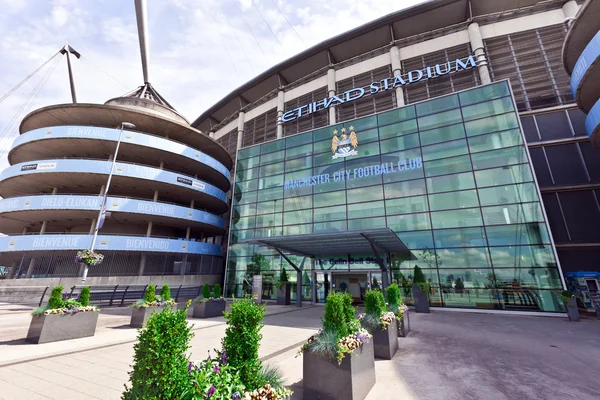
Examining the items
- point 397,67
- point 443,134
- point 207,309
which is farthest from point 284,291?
point 397,67

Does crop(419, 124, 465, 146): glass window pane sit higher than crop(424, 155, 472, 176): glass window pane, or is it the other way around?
crop(419, 124, 465, 146): glass window pane

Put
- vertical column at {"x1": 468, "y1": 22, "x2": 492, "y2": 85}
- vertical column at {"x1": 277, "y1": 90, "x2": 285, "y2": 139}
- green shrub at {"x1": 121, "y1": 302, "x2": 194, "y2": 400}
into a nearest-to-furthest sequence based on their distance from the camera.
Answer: green shrub at {"x1": 121, "y1": 302, "x2": 194, "y2": 400} < vertical column at {"x1": 468, "y1": 22, "x2": 492, "y2": 85} < vertical column at {"x1": 277, "y1": 90, "x2": 285, "y2": 139}

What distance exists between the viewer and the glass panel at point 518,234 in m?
18.3

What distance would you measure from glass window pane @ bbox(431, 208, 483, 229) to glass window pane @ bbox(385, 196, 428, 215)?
1.16m

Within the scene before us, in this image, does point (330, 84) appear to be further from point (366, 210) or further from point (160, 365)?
point (160, 365)

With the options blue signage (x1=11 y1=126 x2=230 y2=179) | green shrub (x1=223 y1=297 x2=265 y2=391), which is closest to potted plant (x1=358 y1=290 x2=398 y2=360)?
green shrub (x1=223 y1=297 x2=265 y2=391)

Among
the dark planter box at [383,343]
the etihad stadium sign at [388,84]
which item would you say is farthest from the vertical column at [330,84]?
the dark planter box at [383,343]

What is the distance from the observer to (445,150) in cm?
2275

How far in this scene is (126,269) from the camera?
29266 mm

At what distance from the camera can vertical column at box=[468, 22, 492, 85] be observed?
27.4 meters

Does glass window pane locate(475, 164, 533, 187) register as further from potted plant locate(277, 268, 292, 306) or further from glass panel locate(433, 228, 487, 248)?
potted plant locate(277, 268, 292, 306)

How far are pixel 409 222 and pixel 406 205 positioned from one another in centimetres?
155

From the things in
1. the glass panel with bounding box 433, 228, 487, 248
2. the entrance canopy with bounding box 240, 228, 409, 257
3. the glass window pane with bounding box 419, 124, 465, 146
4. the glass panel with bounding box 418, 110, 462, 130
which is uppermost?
the glass panel with bounding box 418, 110, 462, 130

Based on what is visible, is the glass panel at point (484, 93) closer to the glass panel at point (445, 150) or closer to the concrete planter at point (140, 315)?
the glass panel at point (445, 150)
